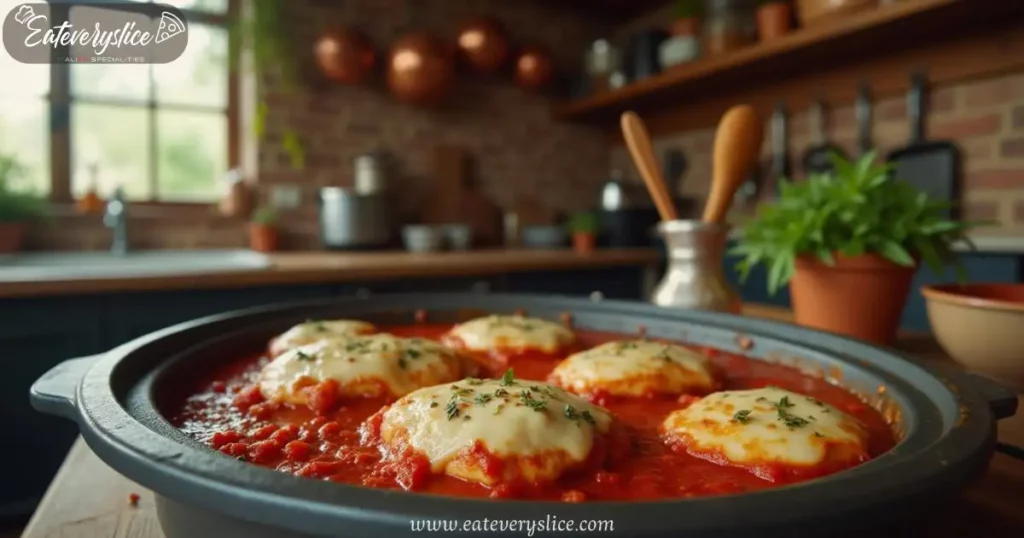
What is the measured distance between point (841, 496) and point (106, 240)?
133 inches

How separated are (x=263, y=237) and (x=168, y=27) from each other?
3.31 feet

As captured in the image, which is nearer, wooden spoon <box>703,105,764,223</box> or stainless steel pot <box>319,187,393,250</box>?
wooden spoon <box>703,105,764,223</box>

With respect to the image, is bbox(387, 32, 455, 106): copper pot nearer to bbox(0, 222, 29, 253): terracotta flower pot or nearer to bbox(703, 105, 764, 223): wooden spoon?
bbox(0, 222, 29, 253): terracotta flower pot

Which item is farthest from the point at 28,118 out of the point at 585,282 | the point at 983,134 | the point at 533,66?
the point at 983,134

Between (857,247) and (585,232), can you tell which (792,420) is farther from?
(585,232)

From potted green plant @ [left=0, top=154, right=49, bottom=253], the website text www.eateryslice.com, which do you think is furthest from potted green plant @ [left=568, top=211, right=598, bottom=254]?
the website text www.eateryslice.com

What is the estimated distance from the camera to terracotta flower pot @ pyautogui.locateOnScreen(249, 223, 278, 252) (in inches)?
128

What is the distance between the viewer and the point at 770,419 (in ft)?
2.47

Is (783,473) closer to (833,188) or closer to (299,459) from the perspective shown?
(299,459)

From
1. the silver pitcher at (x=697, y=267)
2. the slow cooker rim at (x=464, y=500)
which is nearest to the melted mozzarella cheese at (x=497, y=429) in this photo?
the slow cooker rim at (x=464, y=500)

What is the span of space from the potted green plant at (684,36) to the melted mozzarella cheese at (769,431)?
2751 millimetres

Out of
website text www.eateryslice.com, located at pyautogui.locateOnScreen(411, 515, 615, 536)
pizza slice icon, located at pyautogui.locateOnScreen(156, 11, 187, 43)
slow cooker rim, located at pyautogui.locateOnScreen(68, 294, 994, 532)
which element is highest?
pizza slice icon, located at pyautogui.locateOnScreen(156, 11, 187, 43)

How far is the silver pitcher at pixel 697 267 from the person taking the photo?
4.07 ft

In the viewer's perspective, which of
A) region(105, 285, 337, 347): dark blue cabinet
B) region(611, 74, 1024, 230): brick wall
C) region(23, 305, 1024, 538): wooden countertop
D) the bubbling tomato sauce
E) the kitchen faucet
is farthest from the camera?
the kitchen faucet
